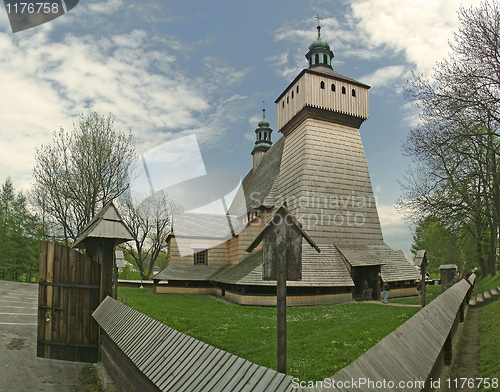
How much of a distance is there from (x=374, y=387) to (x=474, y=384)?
16.1 ft

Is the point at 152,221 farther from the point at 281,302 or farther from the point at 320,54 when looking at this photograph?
the point at 281,302

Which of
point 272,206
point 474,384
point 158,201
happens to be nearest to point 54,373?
point 474,384

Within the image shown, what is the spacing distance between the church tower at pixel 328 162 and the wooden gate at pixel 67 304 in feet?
43.4

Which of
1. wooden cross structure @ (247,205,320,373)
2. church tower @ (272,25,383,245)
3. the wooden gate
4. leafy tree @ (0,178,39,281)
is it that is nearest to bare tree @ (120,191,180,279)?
leafy tree @ (0,178,39,281)

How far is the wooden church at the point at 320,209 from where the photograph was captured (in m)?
19.5

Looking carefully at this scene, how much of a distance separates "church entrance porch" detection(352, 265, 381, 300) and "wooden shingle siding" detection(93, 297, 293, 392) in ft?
55.0

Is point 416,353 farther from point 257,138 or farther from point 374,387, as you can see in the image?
point 257,138

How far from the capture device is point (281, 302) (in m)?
4.12

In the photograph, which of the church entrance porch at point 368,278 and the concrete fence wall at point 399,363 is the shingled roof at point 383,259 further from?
the concrete fence wall at point 399,363

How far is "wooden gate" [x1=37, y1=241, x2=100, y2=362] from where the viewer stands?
31.6ft

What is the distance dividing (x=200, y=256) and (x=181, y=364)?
85.3 feet

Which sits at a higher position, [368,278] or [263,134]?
[263,134]

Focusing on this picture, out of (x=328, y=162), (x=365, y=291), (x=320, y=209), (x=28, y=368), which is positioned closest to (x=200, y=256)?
(x=320, y=209)

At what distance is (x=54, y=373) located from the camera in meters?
8.82
